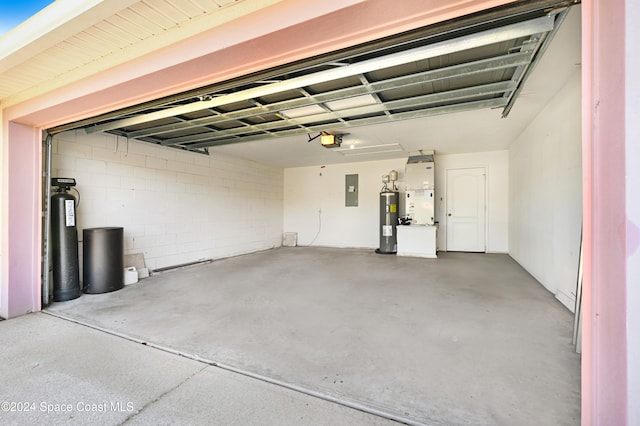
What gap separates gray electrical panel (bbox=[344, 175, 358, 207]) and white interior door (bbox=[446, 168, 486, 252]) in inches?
95.4

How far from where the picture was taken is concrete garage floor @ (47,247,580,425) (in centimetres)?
158

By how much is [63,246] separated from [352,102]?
403 cm

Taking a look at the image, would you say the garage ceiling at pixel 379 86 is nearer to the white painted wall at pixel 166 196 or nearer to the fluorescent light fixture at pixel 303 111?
the fluorescent light fixture at pixel 303 111

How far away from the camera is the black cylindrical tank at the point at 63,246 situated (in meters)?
3.35

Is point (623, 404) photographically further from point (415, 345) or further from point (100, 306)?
point (100, 306)

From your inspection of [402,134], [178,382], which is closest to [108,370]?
[178,382]

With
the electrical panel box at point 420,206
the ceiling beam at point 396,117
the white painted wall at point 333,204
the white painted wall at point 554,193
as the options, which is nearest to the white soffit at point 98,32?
the ceiling beam at point 396,117

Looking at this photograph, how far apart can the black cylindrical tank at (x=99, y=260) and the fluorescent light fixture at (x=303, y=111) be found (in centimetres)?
297

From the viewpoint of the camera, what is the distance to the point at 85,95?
2.28 meters

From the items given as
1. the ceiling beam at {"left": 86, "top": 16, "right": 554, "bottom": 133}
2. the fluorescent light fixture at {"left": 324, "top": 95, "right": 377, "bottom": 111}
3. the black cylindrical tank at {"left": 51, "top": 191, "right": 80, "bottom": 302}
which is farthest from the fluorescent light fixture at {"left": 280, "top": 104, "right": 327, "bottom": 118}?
the black cylindrical tank at {"left": 51, "top": 191, "right": 80, "bottom": 302}

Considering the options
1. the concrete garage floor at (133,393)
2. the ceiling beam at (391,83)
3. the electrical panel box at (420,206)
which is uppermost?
the ceiling beam at (391,83)

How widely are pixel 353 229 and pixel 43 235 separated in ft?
20.8

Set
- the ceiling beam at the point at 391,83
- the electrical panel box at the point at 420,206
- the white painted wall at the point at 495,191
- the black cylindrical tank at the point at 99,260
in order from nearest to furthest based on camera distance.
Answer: the ceiling beam at the point at 391,83
the black cylindrical tank at the point at 99,260
the electrical panel box at the point at 420,206
the white painted wall at the point at 495,191

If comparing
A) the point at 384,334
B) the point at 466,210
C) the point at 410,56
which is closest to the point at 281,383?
the point at 384,334
